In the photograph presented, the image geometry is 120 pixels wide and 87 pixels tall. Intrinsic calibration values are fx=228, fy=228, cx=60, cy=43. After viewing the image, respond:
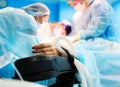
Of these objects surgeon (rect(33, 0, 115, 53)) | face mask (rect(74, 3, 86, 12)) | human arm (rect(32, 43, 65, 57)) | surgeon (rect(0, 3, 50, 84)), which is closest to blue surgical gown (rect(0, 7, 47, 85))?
surgeon (rect(0, 3, 50, 84))

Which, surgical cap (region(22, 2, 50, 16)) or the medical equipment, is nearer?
the medical equipment

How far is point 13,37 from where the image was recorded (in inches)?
33.1

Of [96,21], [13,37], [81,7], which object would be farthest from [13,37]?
[81,7]

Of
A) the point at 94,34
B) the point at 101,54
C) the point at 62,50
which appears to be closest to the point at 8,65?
the point at 62,50

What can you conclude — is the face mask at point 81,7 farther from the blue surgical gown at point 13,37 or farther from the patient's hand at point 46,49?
the patient's hand at point 46,49

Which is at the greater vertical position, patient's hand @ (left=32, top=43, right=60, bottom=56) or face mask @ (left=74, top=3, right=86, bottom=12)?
face mask @ (left=74, top=3, right=86, bottom=12)

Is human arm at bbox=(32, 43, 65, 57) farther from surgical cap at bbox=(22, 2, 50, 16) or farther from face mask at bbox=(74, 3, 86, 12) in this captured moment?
face mask at bbox=(74, 3, 86, 12)

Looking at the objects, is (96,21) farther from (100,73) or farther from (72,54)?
(72,54)

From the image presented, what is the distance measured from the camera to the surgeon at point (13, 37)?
80cm

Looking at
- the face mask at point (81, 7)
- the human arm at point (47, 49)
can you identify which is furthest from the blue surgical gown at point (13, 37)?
the face mask at point (81, 7)

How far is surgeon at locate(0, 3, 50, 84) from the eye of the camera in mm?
798

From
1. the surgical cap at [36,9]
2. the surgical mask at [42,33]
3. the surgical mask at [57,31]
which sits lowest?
the surgical mask at [57,31]

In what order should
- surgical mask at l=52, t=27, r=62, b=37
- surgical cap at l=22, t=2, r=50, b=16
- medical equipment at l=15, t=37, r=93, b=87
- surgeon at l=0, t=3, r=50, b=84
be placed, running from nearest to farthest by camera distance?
medical equipment at l=15, t=37, r=93, b=87 → surgeon at l=0, t=3, r=50, b=84 → surgical cap at l=22, t=2, r=50, b=16 → surgical mask at l=52, t=27, r=62, b=37

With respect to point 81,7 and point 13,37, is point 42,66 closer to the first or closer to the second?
point 13,37
